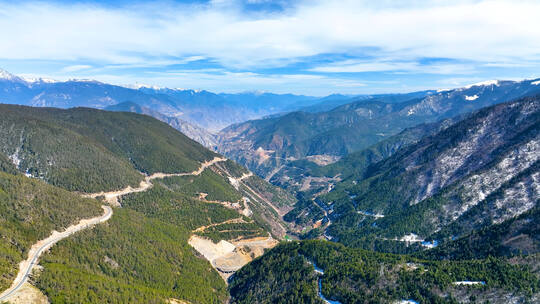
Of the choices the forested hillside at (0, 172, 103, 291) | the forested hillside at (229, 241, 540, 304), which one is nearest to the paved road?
the forested hillside at (0, 172, 103, 291)

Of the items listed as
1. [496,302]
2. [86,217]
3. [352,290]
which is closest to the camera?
[496,302]

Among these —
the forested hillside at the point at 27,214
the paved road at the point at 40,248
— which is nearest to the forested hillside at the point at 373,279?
the paved road at the point at 40,248

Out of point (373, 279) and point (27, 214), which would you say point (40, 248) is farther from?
point (373, 279)

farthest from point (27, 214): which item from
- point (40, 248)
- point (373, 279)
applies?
point (373, 279)

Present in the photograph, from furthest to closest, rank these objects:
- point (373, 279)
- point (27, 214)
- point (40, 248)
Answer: point (27, 214) < point (40, 248) < point (373, 279)

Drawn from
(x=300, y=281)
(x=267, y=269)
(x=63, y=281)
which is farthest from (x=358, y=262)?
(x=63, y=281)

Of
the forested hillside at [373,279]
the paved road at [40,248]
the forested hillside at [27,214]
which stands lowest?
the forested hillside at [373,279]

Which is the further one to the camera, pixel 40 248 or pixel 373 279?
pixel 40 248

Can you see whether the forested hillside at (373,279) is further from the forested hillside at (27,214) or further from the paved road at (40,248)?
the forested hillside at (27,214)

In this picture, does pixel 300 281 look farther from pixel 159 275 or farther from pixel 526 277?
A: pixel 526 277
